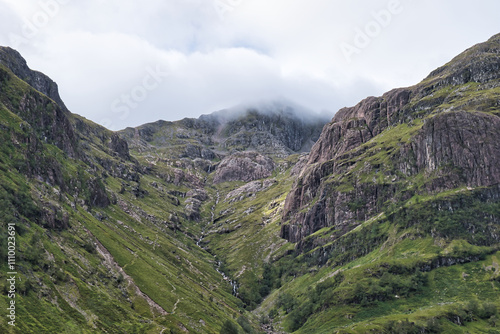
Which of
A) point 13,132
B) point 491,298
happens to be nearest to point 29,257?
point 13,132

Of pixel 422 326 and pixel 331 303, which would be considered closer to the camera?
pixel 422 326

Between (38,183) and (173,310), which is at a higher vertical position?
(38,183)

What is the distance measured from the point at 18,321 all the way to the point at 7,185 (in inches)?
3345

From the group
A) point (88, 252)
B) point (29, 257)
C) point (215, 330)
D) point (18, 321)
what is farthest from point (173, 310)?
point (18, 321)

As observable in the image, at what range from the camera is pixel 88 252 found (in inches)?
6708

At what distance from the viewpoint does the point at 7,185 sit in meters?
155

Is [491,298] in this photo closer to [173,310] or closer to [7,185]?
[173,310]

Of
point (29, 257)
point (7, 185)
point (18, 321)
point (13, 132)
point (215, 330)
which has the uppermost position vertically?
point (13, 132)

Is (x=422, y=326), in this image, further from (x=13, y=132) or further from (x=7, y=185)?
(x=13, y=132)

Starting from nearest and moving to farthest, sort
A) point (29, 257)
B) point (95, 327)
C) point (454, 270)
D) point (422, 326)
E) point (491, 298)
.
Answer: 1. point (95, 327)
2. point (29, 257)
3. point (422, 326)
4. point (491, 298)
5. point (454, 270)

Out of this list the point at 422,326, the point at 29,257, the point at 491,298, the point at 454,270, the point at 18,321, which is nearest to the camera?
the point at 18,321

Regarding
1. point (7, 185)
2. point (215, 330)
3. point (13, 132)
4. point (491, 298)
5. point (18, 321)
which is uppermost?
point (13, 132)

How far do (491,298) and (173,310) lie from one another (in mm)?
149224

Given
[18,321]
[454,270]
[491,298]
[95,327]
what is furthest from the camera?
[454,270]
